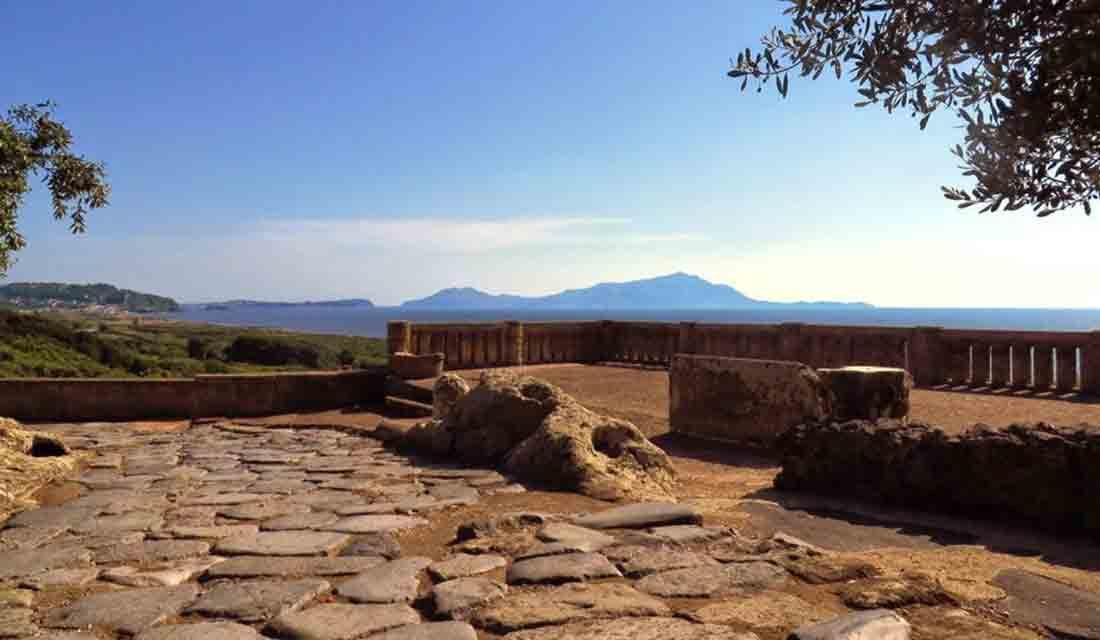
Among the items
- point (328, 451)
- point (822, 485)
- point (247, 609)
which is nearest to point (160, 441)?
point (328, 451)

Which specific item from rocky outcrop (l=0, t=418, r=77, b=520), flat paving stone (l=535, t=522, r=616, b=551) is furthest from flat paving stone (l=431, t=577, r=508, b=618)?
rocky outcrop (l=0, t=418, r=77, b=520)

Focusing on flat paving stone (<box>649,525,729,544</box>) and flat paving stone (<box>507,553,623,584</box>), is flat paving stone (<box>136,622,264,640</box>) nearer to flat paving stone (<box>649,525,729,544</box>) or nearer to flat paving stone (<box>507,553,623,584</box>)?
flat paving stone (<box>507,553,623,584</box>)

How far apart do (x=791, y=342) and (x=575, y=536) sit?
1180 centimetres

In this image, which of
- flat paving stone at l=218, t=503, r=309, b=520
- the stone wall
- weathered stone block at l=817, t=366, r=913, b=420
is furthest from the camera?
the stone wall

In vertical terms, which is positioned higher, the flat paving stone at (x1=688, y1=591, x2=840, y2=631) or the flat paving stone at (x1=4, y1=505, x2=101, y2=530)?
the flat paving stone at (x1=688, y1=591, x2=840, y2=631)

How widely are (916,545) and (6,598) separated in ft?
16.2

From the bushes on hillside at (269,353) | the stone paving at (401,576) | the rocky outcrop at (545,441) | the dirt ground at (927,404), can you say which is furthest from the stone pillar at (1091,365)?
the bushes on hillside at (269,353)

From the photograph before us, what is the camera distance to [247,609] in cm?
373

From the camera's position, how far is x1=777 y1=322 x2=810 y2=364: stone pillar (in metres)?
15.6

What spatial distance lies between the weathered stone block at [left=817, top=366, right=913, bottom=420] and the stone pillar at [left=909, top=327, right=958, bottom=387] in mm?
5458

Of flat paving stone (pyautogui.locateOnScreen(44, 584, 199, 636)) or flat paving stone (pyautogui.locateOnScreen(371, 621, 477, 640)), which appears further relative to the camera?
flat paving stone (pyautogui.locateOnScreen(44, 584, 199, 636))

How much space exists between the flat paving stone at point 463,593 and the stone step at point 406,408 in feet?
27.0

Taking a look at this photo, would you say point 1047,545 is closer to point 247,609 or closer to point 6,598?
point 247,609

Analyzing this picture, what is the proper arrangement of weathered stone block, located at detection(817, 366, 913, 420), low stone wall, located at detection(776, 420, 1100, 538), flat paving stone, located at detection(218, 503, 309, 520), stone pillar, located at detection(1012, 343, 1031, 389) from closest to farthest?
low stone wall, located at detection(776, 420, 1100, 538) → flat paving stone, located at detection(218, 503, 309, 520) → weathered stone block, located at detection(817, 366, 913, 420) → stone pillar, located at detection(1012, 343, 1031, 389)
